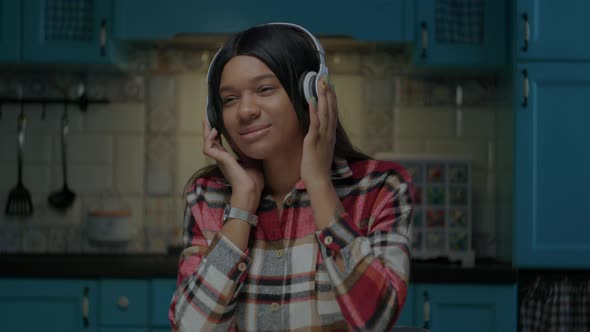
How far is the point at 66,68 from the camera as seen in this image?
274 cm

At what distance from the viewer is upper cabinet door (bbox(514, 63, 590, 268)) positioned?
2.33 metres

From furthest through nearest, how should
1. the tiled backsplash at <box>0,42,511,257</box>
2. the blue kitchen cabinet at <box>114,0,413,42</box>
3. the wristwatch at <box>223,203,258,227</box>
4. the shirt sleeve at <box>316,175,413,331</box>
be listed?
the tiled backsplash at <box>0,42,511,257</box> → the blue kitchen cabinet at <box>114,0,413,42</box> → the wristwatch at <box>223,203,258,227</box> → the shirt sleeve at <box>316,175,413,331</box>

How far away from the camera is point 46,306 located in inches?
92.2

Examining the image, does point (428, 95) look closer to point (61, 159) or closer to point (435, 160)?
point (435, 160)

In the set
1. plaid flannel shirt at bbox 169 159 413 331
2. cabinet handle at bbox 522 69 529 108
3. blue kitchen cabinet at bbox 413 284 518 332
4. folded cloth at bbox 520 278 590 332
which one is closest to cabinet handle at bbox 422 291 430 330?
blue kitchen cabinet at bbox 413 284 518 332

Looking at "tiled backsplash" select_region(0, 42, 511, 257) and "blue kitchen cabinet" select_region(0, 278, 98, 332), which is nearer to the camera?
"blue kitchen cabinet" select_region(0, 278, 98, 332)

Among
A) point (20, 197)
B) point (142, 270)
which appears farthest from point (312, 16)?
point (20, 197)

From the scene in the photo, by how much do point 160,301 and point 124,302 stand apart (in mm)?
125

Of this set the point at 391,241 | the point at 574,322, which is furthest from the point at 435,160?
the point at 391,241

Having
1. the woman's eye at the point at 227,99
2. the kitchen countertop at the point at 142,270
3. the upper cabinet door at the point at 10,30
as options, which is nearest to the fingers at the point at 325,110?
the woman's eye at the point at 227,99

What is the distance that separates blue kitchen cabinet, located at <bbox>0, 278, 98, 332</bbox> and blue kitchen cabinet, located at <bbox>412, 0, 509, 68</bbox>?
1.49 meters

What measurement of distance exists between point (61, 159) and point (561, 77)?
1998 mm

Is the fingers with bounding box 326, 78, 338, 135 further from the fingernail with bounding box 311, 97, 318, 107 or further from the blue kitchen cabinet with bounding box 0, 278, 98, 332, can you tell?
the blue kitchen cabinet with bounding box 0, 278, 98, 332

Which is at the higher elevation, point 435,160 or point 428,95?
point 428,95
